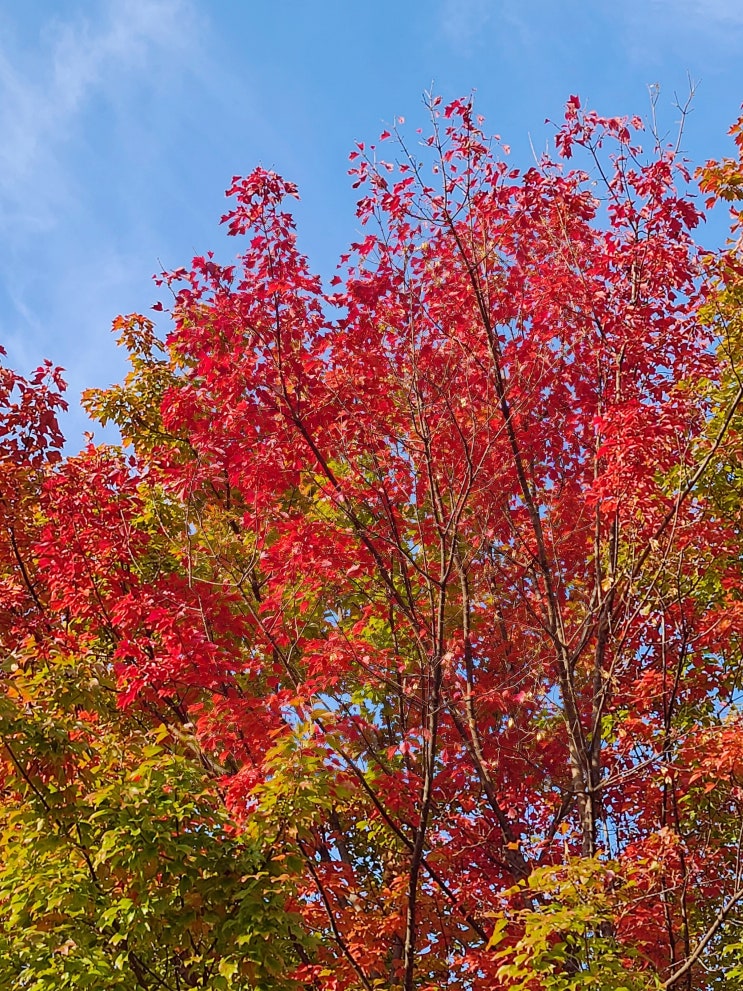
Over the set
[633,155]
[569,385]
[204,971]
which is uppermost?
[633,155]

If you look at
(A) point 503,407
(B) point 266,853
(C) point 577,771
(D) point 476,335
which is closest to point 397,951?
(C) point 577,771

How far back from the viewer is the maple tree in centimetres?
724

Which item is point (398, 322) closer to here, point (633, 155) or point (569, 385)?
point (569, 385)

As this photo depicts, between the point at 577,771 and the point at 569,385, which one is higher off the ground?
the point at 569,385

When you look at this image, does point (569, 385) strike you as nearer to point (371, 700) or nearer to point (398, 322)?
point (398, 322)

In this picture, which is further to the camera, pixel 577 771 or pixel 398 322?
pixel 398 322

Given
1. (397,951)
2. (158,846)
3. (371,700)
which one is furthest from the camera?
(371,700)

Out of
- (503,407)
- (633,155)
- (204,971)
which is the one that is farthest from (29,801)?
(633,155)

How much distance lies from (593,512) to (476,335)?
1930 millimetres

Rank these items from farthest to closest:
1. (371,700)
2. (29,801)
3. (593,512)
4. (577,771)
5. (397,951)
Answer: (371,700) < (397,951) < (593,512) < (577,771) < (29,801)

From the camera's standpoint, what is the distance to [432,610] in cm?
783

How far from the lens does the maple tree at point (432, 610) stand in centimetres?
724

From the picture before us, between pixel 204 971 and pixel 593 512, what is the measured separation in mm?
4922

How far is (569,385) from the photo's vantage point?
9375 mm
